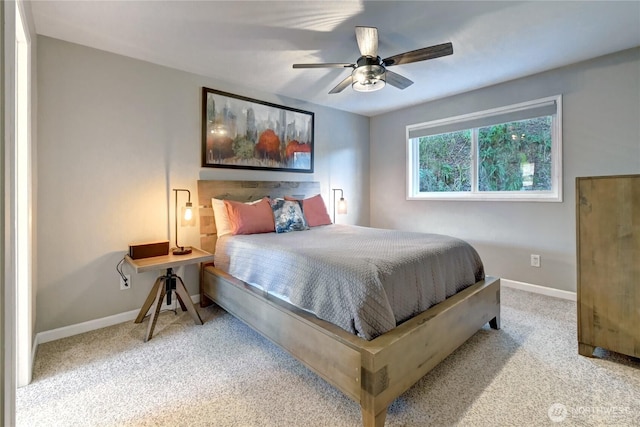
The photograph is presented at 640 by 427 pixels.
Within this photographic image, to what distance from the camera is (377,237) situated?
8.09ft

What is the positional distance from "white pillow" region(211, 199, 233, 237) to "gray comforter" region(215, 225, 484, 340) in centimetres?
34

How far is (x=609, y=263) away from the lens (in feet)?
6.06

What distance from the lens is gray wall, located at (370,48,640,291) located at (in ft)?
8.59

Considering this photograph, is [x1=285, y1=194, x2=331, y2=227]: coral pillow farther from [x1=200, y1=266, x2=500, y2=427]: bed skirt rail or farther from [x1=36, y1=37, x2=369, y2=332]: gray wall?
[x1=200, y1=266, x2=500, y2=427]: bed skirt rail

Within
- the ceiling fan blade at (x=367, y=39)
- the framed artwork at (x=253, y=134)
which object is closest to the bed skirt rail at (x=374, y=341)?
the framed artwork at (x=253, y=134)

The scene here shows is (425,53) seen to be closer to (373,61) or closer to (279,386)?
(373,61)

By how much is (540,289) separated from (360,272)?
268 centimetres

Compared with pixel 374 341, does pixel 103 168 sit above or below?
above

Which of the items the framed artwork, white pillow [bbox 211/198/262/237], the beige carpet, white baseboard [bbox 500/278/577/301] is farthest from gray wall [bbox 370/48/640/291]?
white pillow [bbox 211/198/262/237]

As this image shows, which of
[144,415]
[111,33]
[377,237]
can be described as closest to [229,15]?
[111,33]

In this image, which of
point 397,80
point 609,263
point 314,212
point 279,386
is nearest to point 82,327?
point 279,386

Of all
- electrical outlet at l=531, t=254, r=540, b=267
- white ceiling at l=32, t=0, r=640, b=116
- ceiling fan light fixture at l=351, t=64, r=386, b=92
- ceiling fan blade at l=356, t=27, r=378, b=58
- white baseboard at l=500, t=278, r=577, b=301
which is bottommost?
white baseboard at l=500, t=278, r=577, b=301

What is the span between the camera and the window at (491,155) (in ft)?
10.1

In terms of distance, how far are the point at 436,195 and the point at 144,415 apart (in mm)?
3760
